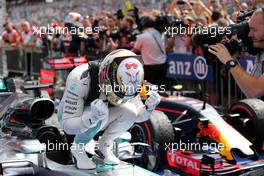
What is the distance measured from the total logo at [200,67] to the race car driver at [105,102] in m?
4.22

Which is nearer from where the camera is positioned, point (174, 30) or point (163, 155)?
point (163, 155)

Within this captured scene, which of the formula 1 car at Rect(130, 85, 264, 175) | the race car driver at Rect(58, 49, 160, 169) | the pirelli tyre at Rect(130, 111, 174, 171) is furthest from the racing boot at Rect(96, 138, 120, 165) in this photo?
the pirelli tyre at Rect(130, 111, 174, 171)

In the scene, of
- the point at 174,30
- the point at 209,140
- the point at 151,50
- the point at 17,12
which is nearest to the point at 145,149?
the point at 209,140

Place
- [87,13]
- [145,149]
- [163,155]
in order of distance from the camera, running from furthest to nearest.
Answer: [87,13]
[163,155]
[145,149]

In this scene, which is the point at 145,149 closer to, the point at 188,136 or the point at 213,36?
the point at 188,136

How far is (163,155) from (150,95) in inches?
54.9

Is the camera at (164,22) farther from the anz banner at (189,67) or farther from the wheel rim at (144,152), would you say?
the wheel rim at (144,152)

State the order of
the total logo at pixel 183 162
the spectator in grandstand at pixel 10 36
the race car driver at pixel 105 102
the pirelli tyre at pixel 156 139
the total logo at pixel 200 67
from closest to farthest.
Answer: the race car driver at pixel 105 102, the total logo at pixel 183 162, the pirelli tyre at pixel 156 139, the total logo at pixel 200 67, the spectator in grandstand at pixel 10 36

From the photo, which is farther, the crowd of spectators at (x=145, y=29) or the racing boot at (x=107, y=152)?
the crowd of spectators at (x=145, y=29)

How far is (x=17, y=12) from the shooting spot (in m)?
18.7

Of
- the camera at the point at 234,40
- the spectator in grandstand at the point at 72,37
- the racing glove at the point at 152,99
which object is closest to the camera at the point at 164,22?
the spectator in grandstand at the point at 72,37

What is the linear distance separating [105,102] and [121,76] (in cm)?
26

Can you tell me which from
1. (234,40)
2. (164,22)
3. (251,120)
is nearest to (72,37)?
(164,22)

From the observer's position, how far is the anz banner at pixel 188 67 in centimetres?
780
